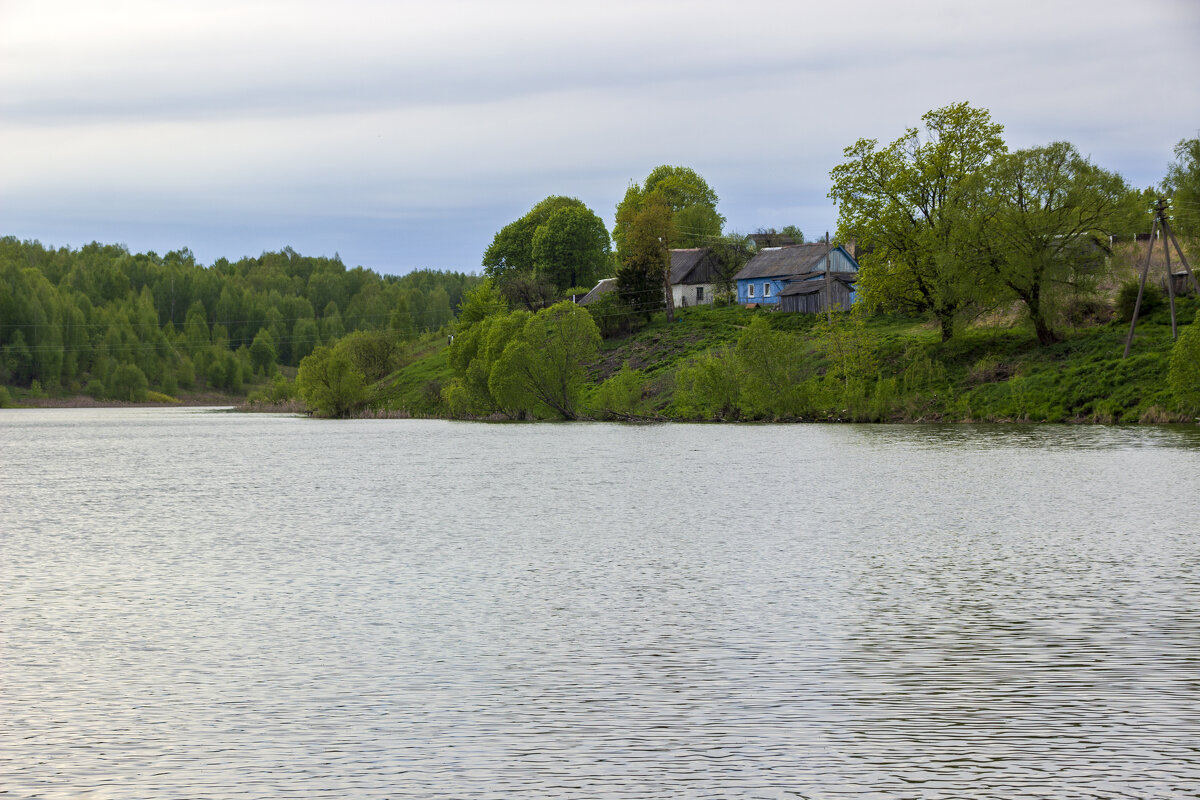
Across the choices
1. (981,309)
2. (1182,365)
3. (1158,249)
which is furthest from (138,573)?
(1158,249)

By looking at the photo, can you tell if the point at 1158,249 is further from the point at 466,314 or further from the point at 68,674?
the point at 68,674

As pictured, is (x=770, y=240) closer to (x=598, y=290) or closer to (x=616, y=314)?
(x=598, y=290)

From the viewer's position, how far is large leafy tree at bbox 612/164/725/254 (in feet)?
496

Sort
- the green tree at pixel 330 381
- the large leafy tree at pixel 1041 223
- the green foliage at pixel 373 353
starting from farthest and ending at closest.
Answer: the green foliage at pixel 373 353, the green tree at pixel 330 381, the large leafy tree at pixel 1041 223

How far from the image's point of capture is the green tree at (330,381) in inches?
5226

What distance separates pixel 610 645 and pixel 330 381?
122 m

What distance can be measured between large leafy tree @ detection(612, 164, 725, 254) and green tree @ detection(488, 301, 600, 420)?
44788 millimetres

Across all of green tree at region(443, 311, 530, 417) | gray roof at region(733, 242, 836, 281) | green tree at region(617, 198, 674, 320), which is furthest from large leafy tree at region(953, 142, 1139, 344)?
green tree at region(617, 198, 674, 320)

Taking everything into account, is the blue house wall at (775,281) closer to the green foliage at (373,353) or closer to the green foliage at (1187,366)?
the green foliage at (373,353)

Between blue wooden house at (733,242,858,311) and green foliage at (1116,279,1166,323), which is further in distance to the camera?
blue wooden house at (733,242,858,311)

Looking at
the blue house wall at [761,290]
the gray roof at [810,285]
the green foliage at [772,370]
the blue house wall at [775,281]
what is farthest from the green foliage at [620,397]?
the blue house wall at [761,290]

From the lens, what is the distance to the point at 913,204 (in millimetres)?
88438

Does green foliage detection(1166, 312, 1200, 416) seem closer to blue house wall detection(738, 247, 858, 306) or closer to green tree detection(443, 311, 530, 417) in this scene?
green tree detection(443, 311, 530, 417)

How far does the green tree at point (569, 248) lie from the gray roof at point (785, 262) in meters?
32.0
